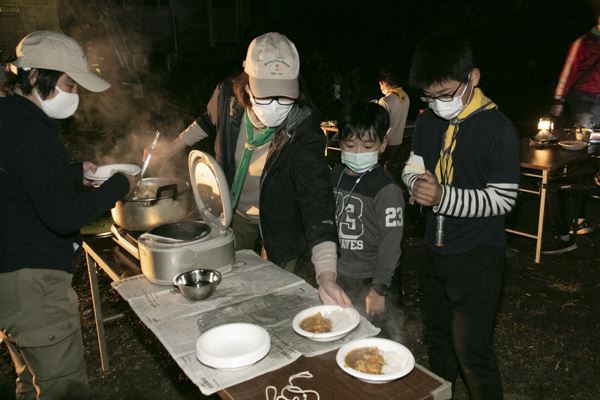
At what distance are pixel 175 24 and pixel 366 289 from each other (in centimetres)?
2077

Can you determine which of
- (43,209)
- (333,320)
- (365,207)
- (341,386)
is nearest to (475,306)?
(365,207)

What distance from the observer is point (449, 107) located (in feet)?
7.87

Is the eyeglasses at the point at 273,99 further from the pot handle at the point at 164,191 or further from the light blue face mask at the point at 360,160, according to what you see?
the pot handle at the point at 164,191

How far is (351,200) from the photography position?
2893mm

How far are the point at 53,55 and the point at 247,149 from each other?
1081mm

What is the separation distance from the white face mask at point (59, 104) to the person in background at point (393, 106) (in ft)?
18.8

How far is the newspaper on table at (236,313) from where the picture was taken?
1684 millimetres

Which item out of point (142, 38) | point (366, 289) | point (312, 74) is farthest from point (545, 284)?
point (142, 38)

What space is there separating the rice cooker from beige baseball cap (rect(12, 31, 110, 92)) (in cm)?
68

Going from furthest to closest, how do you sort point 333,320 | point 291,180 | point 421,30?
point 421,30
point 291,180
point 333,320

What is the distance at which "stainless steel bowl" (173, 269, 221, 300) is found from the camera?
216 cm

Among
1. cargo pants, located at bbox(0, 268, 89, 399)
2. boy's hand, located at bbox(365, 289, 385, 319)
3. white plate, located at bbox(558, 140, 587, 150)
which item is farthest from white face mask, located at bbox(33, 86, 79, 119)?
white plate, located at bbox(558, 140, 587, 150)

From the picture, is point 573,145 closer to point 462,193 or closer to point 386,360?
point 462,193

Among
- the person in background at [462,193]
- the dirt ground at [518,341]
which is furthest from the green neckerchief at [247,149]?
the dirt ground at [518,341]
